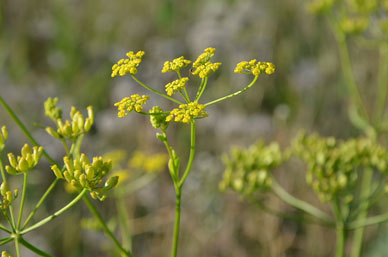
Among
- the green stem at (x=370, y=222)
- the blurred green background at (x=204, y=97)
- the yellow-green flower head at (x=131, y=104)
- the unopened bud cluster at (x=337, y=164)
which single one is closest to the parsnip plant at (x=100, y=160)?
the yellow-green flower head at (x=131, y=104)

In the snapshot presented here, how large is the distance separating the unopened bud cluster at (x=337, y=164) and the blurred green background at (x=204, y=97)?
1.28m

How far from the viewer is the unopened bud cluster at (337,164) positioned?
1904mm

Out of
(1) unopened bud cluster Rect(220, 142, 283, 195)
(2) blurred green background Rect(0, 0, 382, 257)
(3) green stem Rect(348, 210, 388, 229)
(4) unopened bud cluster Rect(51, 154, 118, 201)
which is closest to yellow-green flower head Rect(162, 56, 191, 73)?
(4) unopened bud cluster Rect(51, 154, 118, 201)

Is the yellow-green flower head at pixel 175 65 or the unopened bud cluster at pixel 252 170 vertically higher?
the yellow-green flower head at pixel 175 65

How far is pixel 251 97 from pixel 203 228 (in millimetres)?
1874

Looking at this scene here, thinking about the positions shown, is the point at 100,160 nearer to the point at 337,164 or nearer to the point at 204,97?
the point at 337,164

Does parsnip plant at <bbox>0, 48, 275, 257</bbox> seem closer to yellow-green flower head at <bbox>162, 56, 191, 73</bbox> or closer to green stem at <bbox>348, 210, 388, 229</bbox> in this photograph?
yellow-green flower head at <bbox>162, 56, 191, 73</bbox>

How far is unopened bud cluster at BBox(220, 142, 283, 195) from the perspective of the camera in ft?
6.73

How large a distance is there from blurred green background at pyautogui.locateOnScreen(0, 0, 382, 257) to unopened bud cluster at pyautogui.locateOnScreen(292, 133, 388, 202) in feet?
4.19

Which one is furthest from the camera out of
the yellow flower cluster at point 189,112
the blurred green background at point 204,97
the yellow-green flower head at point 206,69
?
the blurred green background at point 204,97

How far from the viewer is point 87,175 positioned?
119cm

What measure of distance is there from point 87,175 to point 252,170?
1102 millimetres

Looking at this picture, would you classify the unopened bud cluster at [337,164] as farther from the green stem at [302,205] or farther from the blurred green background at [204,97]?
the blurred green background at [204,97]

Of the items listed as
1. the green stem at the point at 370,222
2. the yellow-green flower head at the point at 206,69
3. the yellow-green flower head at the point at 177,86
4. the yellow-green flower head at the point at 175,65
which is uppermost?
the yellow-green flower head at the point at 175,65
